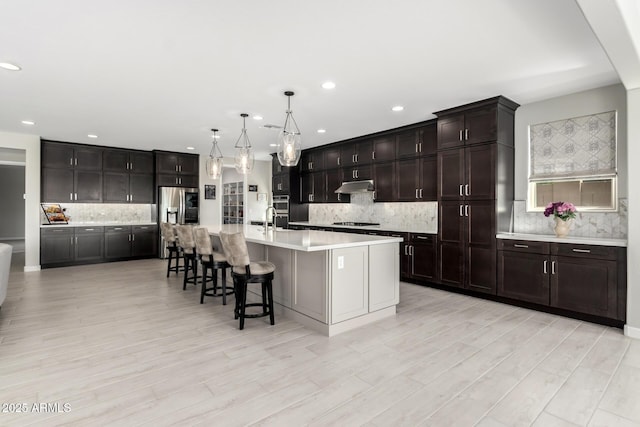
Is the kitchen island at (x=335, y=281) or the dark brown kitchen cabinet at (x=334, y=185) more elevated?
the dark brown kitchen cabinet at (x=334, y=185)

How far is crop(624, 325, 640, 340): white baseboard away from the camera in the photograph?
10.8ft

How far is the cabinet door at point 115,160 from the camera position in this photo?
303 inches

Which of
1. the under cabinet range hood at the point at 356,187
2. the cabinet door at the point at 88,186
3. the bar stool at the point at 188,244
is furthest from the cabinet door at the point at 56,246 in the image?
the under cabinet range hood at the point at 356,187

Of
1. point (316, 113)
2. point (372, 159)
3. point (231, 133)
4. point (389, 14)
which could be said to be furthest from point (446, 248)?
point (231, 133)

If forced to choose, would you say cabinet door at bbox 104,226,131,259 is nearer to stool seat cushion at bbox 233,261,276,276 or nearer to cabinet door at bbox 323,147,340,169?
cabinet door at bbox 323,147,340,169

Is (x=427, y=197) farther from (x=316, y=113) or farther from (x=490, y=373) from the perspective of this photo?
(x=490, y=373)

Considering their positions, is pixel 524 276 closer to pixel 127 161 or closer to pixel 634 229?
pixel 634 229

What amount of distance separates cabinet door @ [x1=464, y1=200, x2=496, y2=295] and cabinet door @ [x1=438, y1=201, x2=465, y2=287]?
0.30ft

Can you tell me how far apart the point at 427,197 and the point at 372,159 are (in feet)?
4.82

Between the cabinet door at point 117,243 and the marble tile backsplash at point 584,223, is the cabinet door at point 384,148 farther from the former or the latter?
the cabinet door at point 117,243

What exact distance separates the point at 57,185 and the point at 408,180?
7311 mm

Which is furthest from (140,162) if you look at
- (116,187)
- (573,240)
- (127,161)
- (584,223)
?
(584,223)

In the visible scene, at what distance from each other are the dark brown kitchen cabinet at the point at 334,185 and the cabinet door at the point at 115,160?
4781 mm

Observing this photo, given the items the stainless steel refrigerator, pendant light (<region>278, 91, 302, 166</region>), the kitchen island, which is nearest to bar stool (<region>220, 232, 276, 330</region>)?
the kitchen island
